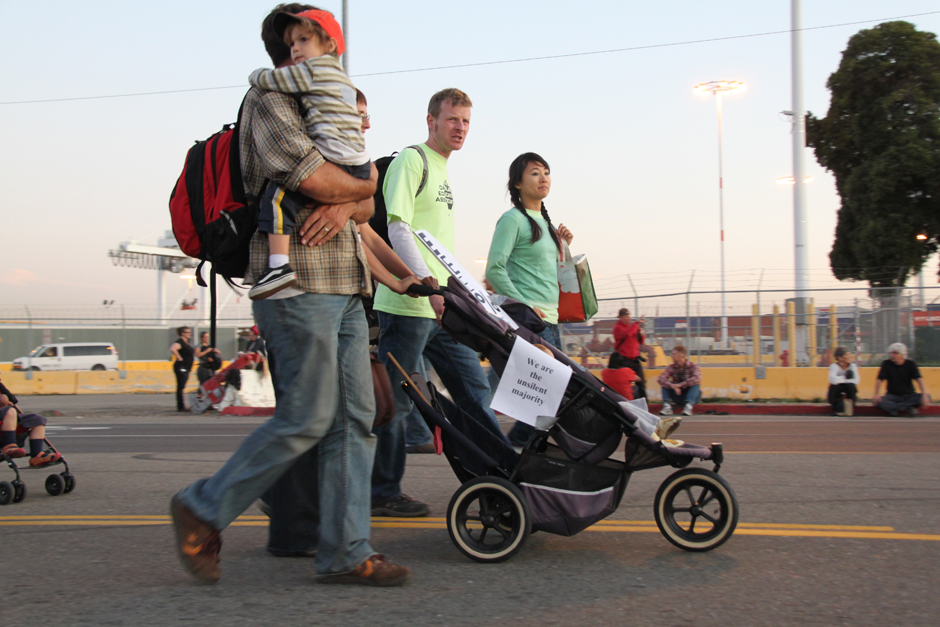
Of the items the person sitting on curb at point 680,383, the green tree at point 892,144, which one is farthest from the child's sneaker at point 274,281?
the green tree at point 892,144

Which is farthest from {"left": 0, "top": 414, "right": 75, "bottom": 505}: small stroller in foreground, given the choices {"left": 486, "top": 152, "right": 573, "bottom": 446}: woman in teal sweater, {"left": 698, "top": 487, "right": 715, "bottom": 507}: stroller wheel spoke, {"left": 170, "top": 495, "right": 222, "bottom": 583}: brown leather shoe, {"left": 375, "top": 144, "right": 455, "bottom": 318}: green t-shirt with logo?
{"left": 698, "top": 487, "right": 715, "bottom": 507}: stroller wheel spoke

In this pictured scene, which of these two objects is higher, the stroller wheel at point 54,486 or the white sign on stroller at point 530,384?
the white sign on stroller at point 530,384

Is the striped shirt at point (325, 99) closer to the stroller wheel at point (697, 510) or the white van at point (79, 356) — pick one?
the stroller wheel at point (697, 510)

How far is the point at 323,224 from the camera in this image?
2938mm

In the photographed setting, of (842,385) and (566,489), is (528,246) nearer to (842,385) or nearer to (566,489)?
(566,489)

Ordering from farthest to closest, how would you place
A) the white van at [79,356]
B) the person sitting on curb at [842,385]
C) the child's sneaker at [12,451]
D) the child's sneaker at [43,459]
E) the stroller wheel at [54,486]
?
the white van at [79,356] → the person sitting on curb at [842,385] → the child's sneaker at [43,459] → the child's sneaker at [12,451] → the stroller wheel at [54,486]

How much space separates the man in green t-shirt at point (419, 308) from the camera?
4.11 m

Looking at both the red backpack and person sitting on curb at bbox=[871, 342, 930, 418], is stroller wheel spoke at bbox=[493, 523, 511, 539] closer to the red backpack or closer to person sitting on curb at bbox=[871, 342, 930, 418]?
the red backpack

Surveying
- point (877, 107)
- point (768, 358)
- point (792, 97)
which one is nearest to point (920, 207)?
point (877, 107)

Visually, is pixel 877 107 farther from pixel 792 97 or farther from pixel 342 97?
pixel 342 97

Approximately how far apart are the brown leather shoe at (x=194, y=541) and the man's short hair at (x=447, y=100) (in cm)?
250

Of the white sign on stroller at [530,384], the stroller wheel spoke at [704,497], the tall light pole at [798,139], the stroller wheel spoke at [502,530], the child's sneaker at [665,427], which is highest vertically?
the tall light pole at [798,139]

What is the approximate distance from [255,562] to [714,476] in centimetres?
188

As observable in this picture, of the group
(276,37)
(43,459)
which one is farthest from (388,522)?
(43,459)
